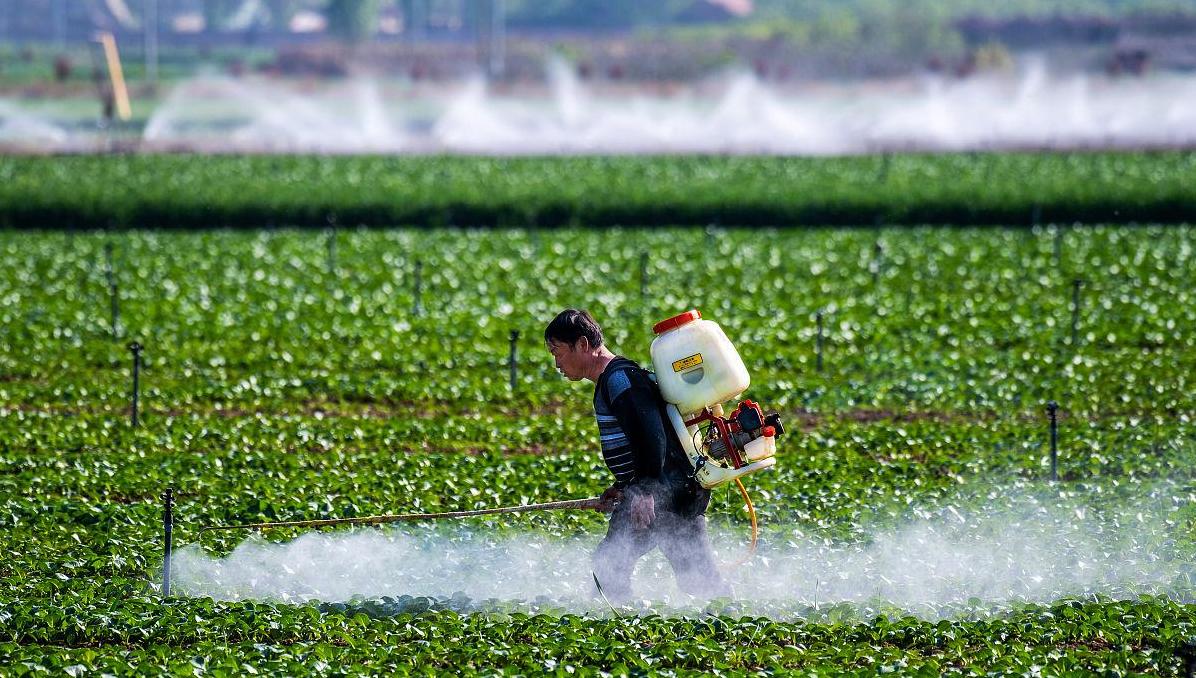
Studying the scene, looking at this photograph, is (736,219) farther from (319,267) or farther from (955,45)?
(955,45)

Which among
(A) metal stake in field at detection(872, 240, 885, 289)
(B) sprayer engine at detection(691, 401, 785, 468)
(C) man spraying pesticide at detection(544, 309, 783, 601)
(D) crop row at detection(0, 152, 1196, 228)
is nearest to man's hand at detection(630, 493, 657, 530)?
(C) man spraying pesticide at detection(544, 309, 783, 601)

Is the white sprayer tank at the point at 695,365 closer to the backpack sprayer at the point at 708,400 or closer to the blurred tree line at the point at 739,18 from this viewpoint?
the backpack sprayer at the point at 708,400

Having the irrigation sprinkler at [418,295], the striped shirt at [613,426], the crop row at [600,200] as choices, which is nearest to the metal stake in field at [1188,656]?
the striped shirt at [613,426]

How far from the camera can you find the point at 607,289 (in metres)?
25.8

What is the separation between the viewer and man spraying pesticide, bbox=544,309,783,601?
9.79m

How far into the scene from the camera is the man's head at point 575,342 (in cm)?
980

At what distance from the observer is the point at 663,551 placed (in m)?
10.3

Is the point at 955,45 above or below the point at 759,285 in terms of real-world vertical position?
above

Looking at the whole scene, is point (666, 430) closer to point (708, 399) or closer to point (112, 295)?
point (708, 399)

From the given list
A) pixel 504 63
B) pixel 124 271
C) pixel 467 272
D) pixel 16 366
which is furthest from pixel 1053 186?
pixel 504 63

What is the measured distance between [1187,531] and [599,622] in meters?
5.15

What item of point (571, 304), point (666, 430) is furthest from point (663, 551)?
point (571, 304)

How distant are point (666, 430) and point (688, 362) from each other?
52 cm

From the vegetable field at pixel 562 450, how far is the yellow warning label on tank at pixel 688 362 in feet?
5.52
